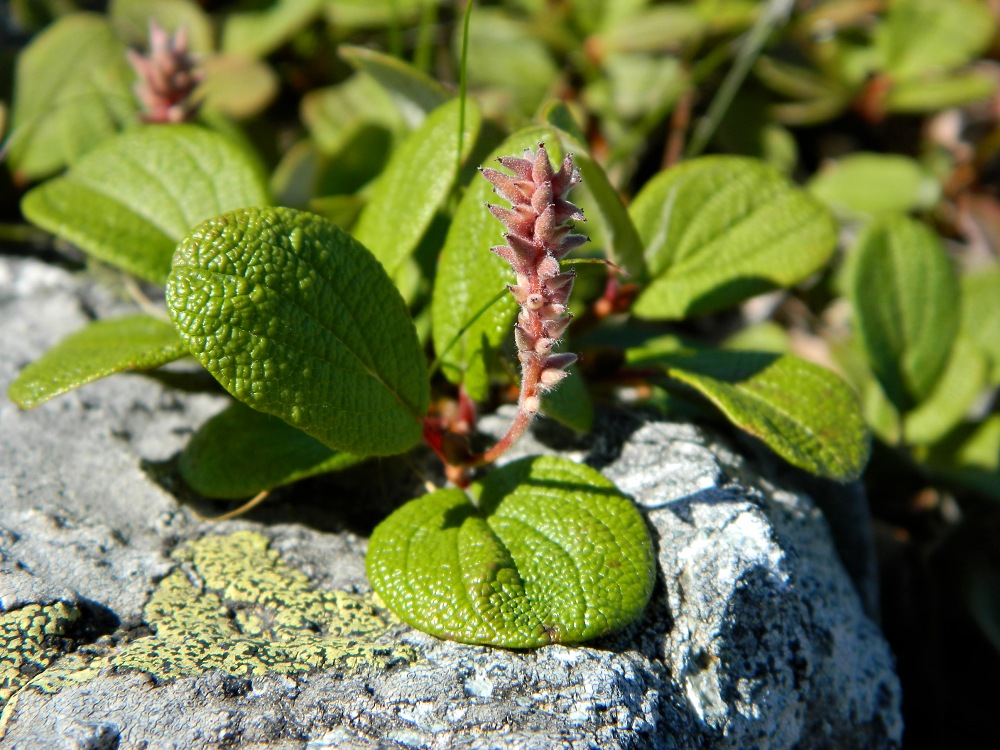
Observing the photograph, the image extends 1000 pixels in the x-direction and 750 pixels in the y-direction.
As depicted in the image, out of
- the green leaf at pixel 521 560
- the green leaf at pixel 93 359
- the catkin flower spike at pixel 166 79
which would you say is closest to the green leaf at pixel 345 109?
the catkin flower spike at pixel 166 79

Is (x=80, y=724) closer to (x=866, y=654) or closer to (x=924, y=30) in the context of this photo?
(x=866, y=654)

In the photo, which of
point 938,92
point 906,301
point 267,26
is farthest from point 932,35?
point 267,26

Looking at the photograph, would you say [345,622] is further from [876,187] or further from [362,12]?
[876,187]

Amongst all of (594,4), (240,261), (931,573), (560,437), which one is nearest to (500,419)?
(560,437)

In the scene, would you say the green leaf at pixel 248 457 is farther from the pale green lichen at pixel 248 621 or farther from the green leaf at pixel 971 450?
the green leaf at pixel 971 450

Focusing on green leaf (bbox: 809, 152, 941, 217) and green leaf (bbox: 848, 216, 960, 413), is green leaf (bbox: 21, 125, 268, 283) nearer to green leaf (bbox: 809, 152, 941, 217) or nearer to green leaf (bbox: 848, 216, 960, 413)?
green leaf (bbox: 848, 216, 960, 413)

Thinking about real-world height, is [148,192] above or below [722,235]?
above
